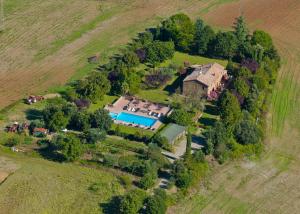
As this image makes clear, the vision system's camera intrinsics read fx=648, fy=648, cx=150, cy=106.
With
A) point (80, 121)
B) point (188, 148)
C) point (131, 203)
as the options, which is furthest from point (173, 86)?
point (131, 203)

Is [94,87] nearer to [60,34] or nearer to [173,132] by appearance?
[173,132]

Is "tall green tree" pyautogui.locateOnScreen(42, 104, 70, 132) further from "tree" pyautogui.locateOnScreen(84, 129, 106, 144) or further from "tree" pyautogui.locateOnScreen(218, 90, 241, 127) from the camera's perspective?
"tree" pyautogui.locateOnScreen(218, 90, 241, 127)

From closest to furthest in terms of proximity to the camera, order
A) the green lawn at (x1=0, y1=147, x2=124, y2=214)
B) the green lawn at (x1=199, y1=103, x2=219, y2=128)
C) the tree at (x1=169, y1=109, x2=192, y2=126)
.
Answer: the green lawn at (x1=0, y1=147, x2=124, y2=214) < the tree at (x1=169, y1=109, x2=192, y2=126) < the green lawn at (x1=199, y1=103, x2=219, y2=128)

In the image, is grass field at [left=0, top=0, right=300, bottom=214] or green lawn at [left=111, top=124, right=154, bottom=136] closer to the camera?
grass field at [left=0, top=0, right=300, bottom=214]

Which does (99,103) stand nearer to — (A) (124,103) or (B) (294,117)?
(A) (124,103)

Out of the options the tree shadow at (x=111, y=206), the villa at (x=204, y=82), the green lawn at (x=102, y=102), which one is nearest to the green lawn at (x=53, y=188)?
the tree shadow at (x=111, y=206)

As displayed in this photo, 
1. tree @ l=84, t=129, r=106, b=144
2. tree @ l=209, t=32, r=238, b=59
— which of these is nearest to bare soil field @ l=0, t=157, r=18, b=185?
tree @ l=84, t=129, r=106, b=144

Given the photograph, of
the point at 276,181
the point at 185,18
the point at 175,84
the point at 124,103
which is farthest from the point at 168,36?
the point at 276,181
